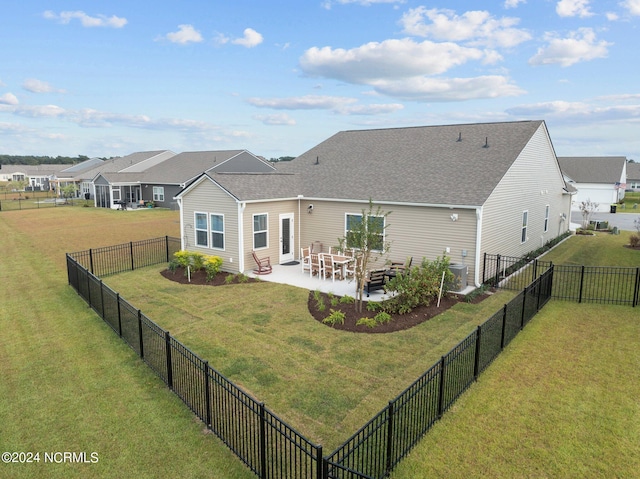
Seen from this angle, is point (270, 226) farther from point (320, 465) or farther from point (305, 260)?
point (320, 465)

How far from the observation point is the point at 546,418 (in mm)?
6609

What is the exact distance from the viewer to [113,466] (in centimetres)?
561

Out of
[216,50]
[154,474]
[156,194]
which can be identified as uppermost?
[216,50]

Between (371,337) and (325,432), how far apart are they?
3919 millimetres

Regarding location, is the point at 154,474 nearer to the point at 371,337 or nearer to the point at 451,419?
the point at 451,419

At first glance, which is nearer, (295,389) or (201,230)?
(295,389)

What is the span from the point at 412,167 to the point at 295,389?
1229 centimetres

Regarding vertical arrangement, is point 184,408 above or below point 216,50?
below

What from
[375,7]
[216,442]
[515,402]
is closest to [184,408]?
[216,442]

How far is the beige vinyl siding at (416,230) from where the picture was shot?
47.0ft

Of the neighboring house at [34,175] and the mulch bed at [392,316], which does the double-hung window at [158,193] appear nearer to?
the mulch bed at [392,316]

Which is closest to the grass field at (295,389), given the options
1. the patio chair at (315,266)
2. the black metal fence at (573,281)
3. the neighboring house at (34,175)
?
the black metal fence at (573,281)

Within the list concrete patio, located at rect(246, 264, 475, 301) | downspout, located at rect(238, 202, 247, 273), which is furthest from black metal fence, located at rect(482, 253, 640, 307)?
downspout, located at rect(238, 202, 247, 273)

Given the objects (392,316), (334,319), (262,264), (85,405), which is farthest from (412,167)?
(85,405)
